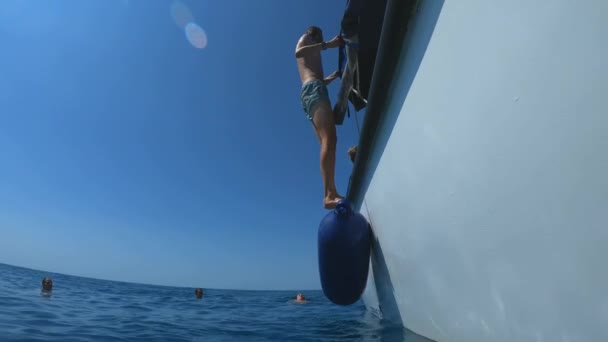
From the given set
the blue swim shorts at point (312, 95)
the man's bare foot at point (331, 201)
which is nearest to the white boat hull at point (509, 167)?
the man's bare foot at point (331, 201)

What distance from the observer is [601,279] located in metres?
0.69

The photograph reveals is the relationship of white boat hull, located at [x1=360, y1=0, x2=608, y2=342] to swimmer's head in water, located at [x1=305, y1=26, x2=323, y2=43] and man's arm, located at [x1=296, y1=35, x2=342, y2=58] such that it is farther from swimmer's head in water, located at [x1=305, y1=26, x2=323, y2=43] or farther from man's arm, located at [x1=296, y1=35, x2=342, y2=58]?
swimmer's head in water, located at [x1=305, y1=26, x2=323, y2=43]

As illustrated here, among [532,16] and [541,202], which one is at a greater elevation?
[532,16]

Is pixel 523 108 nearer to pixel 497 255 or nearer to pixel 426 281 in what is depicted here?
pixel 497 255

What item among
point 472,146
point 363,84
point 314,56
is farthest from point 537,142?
point 314,56

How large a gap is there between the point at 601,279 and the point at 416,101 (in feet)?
3.75

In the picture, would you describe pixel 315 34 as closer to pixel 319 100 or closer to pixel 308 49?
pixel 308 49

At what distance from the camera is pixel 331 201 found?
2.72m

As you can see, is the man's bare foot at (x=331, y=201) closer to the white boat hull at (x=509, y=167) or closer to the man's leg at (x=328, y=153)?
the man's leg at (x=328, y=153)

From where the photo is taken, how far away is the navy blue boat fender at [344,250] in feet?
8.04

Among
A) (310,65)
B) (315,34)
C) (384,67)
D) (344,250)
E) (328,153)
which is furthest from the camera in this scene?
(315,34)

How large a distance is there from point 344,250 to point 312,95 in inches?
58.1

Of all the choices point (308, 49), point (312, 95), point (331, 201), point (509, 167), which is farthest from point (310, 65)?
point (509, 167)

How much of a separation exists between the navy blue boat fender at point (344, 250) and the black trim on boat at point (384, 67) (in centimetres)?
56
